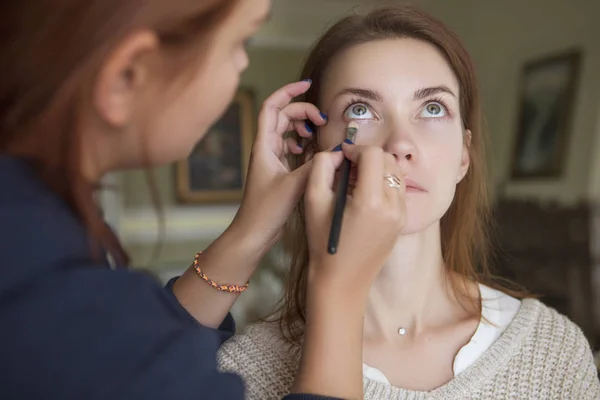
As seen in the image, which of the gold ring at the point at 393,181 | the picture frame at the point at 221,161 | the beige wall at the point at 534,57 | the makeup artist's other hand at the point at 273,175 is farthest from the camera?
the picture frame at the point at 221,161

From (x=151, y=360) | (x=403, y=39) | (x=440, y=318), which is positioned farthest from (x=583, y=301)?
(x=151, y=360)

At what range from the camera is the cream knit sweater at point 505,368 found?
2.61ft

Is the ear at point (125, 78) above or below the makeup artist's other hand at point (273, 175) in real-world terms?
above

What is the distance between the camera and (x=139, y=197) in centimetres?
368

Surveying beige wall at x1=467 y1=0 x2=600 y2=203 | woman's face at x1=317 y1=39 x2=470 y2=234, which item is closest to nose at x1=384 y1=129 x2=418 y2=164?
woman's face at x1=317 y1=39 x2=470 y2=234

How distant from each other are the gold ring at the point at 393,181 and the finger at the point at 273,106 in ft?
0.96

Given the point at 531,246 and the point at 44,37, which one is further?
the point at 531,246

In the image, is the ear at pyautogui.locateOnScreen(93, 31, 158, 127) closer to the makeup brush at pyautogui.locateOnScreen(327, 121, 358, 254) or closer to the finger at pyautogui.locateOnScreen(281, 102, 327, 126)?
the makeup brush at pyautogui.locateOnScreen(327, 121, 358, 254)

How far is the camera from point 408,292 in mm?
905

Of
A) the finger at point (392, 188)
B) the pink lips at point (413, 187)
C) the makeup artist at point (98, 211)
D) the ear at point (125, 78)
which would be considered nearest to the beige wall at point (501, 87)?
the pink lips at point (413, 187)

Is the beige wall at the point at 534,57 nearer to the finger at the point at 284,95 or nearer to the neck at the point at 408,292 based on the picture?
the neck at the point at 408,292

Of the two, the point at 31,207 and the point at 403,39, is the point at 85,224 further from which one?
the point at 403,39

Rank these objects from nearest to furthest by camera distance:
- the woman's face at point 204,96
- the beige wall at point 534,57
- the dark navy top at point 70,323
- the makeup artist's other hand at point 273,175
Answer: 1. the dark navy top at point 70,323
2. the woman's face at point 204,96
3. the makeup artist's other hand at point 273,175
4. the beige wall at point 534,57

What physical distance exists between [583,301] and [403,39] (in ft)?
5.96
